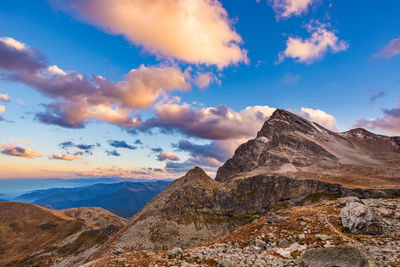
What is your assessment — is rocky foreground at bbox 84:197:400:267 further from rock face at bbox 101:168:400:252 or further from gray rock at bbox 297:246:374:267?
rock face at bbox 101:168:400:252

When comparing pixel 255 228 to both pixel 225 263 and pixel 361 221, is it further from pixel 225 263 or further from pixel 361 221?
pixel 225 263

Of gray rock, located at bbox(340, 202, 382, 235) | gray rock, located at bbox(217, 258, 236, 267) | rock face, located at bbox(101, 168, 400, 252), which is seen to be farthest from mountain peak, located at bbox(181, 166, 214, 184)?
gray rock, located at bbox(217, 258, 236, 267)

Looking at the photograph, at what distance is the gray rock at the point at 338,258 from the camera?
47.7 ft

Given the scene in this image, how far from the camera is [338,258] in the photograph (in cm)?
1559

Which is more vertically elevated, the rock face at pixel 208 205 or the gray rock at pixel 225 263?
the gray rock at pixel 225 263

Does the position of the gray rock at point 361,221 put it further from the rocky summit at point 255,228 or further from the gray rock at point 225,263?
the gray rock at point 225,263

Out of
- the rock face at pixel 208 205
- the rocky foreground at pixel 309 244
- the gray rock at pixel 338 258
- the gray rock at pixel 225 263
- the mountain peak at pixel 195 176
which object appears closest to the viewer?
the gray rock at pixel 338 258

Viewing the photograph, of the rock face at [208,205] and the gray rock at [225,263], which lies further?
the rock face at [208,205]

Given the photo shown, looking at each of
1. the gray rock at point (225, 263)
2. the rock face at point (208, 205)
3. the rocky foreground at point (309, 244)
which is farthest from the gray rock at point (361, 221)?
the rock face at point (208, 205)

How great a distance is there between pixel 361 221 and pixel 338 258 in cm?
1411

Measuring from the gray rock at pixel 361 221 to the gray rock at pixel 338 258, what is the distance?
12457mm

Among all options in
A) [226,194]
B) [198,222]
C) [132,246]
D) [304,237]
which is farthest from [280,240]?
[226,194]

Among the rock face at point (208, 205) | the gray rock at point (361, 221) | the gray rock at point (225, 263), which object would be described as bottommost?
the rock face at point (208, 205)

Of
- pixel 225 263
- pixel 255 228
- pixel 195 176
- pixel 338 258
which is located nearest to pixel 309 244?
pixel 338 258
